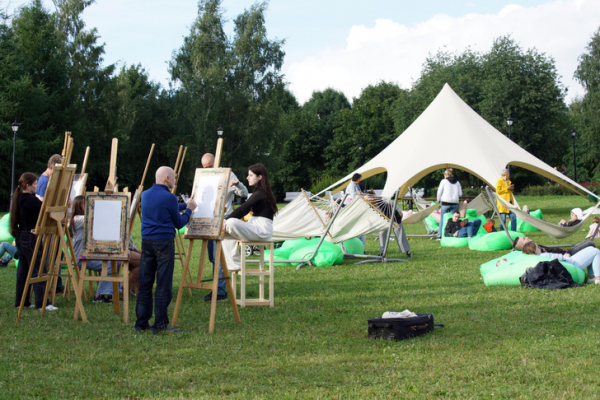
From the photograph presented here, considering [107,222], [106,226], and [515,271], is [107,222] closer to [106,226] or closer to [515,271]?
[106,226]

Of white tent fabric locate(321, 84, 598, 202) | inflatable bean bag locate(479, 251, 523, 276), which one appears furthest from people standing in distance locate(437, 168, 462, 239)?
inflatable bean bag locate(479, 251, 523, 276)

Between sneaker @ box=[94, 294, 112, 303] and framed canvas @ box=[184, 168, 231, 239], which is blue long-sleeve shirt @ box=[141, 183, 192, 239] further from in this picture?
sneaker @ box=[94, 294, 112, 303]

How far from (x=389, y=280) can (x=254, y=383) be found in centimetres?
525

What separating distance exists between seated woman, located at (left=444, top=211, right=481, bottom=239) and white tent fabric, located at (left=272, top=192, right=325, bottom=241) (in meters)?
3.95

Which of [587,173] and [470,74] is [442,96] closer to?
[470,74]

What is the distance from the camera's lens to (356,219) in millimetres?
11250

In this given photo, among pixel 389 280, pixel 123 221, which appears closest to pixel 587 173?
pixel 389 280

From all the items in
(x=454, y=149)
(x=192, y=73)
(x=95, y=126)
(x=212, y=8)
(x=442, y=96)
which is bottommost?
(x=454, y=149)

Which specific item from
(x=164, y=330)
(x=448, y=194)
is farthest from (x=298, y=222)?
(x=164, y=330)

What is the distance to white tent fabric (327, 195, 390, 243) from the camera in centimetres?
1120

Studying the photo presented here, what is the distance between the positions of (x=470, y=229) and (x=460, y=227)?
0.34 m

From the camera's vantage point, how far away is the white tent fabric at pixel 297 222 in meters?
11.9

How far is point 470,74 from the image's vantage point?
146 ft

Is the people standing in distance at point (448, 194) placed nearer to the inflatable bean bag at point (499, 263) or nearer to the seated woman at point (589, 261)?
the inflatable bean bag at point (499, 263)
